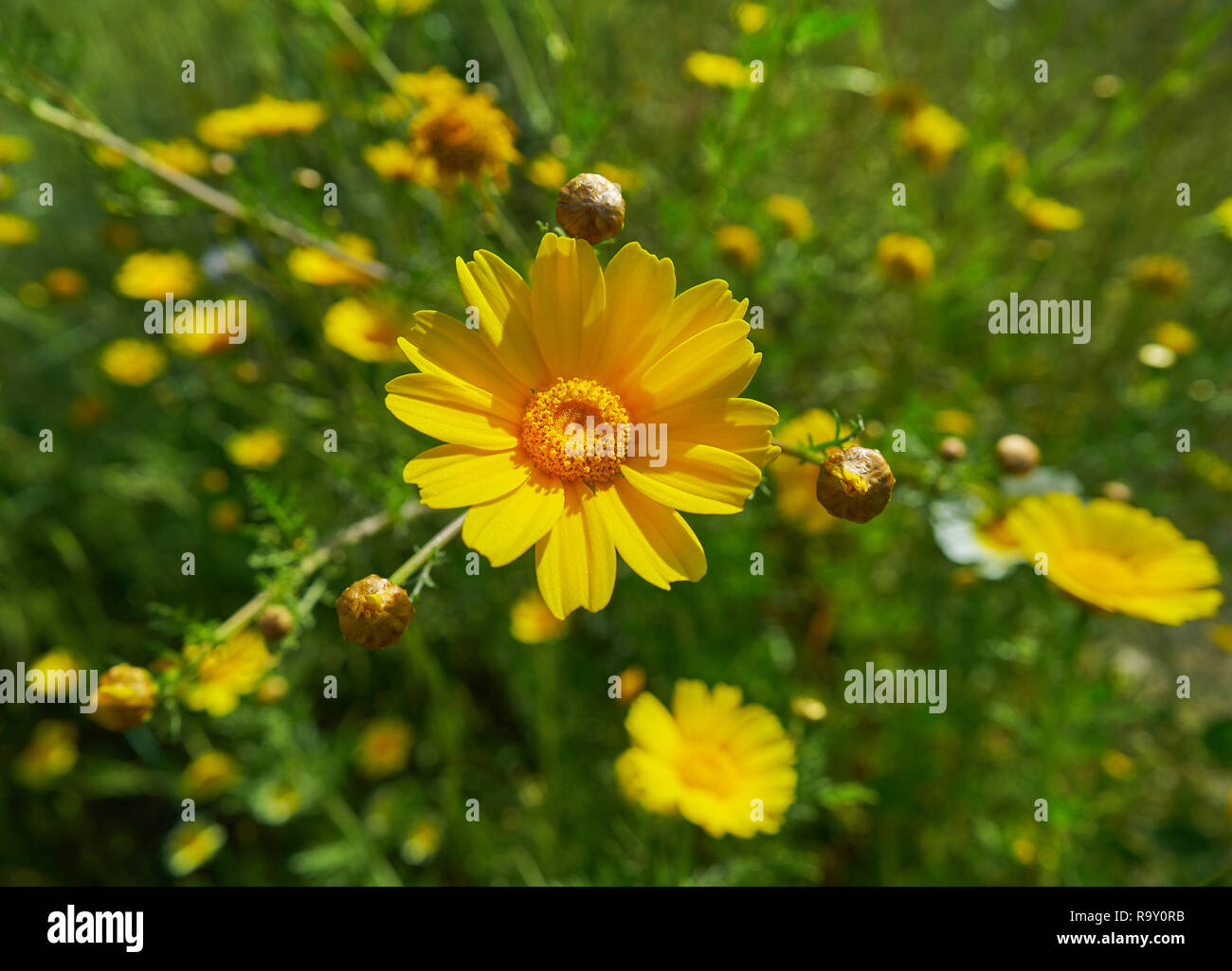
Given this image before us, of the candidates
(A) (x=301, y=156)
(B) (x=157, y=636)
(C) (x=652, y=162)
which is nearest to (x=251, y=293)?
(A) (x=301, y=156)

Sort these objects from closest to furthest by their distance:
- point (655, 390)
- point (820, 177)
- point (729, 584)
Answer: point (655, 390), point (729, 584), point (820, 177)

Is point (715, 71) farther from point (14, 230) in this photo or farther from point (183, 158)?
point (14, 230)

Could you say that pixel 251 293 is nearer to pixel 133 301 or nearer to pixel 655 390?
pixel 133 301

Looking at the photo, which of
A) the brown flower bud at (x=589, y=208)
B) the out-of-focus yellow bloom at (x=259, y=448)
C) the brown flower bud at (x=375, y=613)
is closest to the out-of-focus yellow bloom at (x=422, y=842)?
the out-of-focus yellow bloom at (x=259, y=448)

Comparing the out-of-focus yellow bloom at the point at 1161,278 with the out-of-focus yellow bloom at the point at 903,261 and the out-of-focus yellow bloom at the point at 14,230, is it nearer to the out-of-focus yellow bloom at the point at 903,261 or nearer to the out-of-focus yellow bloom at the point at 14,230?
the out-of-focus yellow bloom at the point at 903,261

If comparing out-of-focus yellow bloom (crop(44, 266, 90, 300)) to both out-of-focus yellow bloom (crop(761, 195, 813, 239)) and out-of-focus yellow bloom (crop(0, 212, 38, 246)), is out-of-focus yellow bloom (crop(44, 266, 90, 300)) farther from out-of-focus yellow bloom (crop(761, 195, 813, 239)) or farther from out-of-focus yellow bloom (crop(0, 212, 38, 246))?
out-of-focus yellow bloom (crop(761, 195, 813, 239))

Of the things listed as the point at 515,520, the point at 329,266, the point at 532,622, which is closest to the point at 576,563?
the point at 515,520
